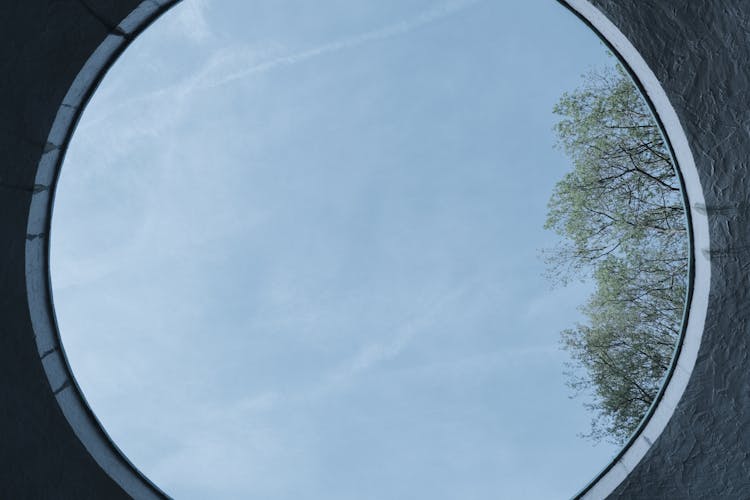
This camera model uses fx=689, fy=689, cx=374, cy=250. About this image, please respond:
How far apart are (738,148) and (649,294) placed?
6.48m

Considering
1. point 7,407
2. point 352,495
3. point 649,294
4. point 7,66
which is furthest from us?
point 352,495

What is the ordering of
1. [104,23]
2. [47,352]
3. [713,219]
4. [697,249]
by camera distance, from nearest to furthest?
[104,23] → [713,219] → [697,249] → [47,352]

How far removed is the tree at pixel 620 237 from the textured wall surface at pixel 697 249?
17.8 ft

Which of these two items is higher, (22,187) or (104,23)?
(104,23)

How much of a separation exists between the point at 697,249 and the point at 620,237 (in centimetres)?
614

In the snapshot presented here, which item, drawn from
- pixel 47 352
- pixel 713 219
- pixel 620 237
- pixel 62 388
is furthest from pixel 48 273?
pixel 620 237

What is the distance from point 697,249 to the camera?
611 cm

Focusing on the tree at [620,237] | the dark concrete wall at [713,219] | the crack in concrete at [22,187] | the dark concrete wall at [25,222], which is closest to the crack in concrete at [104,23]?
the dark concrete wall at [25,222]

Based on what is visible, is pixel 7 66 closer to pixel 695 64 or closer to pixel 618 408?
pixel 695 64

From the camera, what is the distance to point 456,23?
1120 inches

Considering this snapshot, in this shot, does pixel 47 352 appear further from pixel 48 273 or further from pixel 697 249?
pixel 697 249

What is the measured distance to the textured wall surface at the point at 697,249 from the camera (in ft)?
18.5

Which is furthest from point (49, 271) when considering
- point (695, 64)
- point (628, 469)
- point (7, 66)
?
point (695, 64)

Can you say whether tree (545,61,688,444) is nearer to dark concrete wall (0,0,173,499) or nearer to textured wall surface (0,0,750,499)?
textured wall surface (0,0,750,499)
